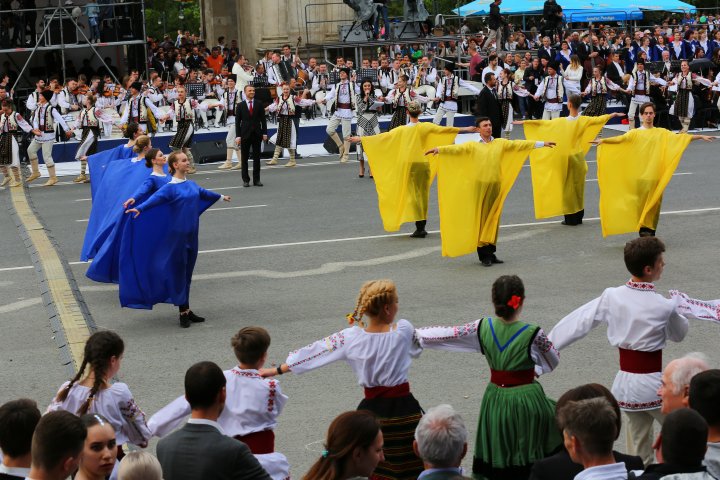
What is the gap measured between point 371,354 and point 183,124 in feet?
57.3

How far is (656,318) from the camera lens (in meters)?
6.48

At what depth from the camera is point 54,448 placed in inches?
177

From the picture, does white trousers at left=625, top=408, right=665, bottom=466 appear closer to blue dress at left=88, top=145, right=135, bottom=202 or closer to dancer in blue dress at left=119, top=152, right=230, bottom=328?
dancer in blue dress at left=119, top=152, right=230, bottom=328

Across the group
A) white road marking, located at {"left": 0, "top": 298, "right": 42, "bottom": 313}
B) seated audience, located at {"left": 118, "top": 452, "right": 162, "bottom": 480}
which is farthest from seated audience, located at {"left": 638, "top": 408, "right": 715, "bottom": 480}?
white road marking, located at {"left": 0, "top": 298, "right": 42, "bottom": 313}

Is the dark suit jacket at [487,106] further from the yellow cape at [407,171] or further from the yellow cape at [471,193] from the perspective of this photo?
the yellow cape at [471,193]

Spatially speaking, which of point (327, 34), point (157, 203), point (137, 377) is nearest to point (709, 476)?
point (137, 377)

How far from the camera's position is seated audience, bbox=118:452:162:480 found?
4.34 meters

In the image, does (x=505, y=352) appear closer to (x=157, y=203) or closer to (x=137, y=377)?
(x=137, y=377)

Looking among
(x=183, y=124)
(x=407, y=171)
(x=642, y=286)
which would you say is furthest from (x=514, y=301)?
(x=183, y=124)

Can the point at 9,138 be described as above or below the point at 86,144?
above

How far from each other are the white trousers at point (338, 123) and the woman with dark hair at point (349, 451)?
63.0 feet

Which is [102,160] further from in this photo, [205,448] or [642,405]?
[205,448]

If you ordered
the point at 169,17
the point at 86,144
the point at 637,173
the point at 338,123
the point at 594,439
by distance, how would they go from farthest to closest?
1. the point at 169,17
2. the point at 338,123
3. the point at 86,144
4. the point at 637,173
5. the point at 594,439

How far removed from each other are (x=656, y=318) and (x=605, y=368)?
8.39 ft
